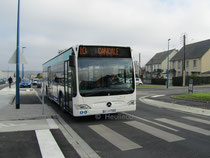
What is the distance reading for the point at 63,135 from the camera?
634cm

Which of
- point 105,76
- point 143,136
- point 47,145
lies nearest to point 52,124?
point 47,145

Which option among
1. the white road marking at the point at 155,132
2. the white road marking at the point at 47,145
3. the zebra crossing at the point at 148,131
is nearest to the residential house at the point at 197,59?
the zebra crossing at the point at 148,131

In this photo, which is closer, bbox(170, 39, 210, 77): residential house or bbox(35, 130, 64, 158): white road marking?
bbox(35, 130, 64, 158): white road marking

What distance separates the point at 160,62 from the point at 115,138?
6920 centimetres

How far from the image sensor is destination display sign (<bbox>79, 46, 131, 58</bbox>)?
7.61m

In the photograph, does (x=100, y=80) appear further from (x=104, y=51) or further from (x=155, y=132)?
(x=155, y=132)

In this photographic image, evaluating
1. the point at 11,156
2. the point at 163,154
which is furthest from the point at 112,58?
the point at 11,156

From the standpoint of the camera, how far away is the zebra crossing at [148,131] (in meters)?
5.50

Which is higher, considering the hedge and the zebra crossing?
the hedge

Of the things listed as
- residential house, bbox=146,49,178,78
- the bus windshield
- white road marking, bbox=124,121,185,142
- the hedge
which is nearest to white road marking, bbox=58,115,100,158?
the bus windshield

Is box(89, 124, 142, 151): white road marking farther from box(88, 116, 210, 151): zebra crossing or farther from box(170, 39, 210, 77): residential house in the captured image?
box(170, 39, 210, 77): residential house

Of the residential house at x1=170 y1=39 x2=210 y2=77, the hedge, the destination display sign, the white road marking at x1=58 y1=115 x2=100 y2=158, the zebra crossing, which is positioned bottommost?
the white road marking at x1=58 y1=115 x2=100 y2=158

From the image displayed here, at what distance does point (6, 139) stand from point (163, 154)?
4.36 metres

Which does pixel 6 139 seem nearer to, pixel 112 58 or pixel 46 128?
pixel 46 128
